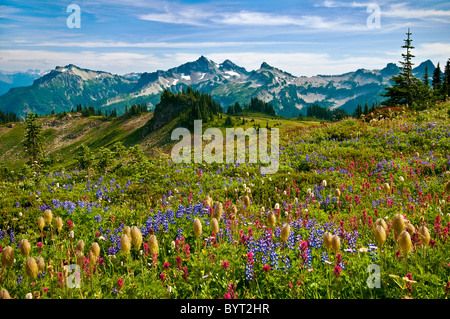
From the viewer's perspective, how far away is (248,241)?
5.08 metres

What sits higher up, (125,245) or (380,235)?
(380,235)

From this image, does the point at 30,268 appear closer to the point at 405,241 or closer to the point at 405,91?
the point at 405,241

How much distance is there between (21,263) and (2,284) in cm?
91

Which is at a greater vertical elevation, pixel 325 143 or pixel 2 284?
pixel 325 143

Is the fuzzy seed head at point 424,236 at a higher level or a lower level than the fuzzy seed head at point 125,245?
higher

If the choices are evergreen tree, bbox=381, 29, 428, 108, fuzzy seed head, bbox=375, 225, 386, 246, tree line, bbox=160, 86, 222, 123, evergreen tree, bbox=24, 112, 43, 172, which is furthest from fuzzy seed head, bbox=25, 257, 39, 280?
tree line, bbox=160, 86, 222, 123

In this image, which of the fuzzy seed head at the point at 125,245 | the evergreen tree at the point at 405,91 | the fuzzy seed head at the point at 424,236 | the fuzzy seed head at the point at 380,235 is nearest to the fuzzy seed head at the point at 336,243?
the fuzzy seed head at the point at 380,235

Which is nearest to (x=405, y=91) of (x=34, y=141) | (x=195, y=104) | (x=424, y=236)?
(x=424, y=236)

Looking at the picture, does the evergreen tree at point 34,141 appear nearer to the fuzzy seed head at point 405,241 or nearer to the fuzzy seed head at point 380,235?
the fuzzy seed head at point 380,235

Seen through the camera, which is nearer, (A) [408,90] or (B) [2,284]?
(B) [2,284]

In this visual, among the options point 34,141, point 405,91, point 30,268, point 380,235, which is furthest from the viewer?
point 34,141

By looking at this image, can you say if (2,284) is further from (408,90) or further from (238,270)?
(408,90)
